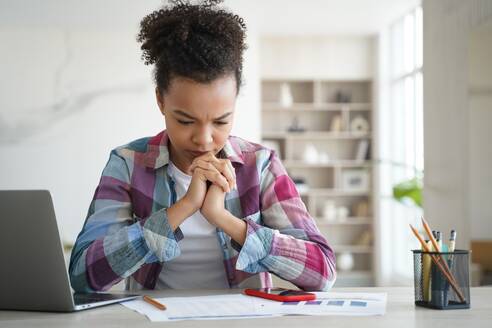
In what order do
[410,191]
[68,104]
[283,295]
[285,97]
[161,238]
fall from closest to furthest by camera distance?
[283,295] < [161,238] < [410,191] < [68,104] < [285,97]

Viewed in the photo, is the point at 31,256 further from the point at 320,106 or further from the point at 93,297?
the point at 320,106

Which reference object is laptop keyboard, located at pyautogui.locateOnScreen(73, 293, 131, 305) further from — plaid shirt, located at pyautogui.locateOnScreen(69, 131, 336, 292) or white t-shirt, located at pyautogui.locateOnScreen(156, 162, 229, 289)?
white t-shirt, located at pyautogui.locateOnScreen(156, 162, 229, 289)

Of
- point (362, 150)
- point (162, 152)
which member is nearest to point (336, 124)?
point (362, 150)

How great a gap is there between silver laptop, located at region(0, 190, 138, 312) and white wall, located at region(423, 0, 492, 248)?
3571 mm

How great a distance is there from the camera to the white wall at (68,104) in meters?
7.74

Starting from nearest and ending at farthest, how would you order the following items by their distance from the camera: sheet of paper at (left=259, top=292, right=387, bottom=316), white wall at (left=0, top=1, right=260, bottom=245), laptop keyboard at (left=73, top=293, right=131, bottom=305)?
1. sheet of paper at (left=259, top=292, right=387, bottom=316)
2. laptop keyboard at (left=73, top=293, right=131, bottom=305)
3. white wall at (left=0, top=1, right=260, bottom=245)

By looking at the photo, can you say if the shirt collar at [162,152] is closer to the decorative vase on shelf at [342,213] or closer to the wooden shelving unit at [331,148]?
the wooden shelving unit at [331,148]

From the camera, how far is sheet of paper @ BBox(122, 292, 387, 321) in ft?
4.53

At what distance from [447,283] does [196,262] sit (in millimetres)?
653

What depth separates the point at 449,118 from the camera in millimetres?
5043

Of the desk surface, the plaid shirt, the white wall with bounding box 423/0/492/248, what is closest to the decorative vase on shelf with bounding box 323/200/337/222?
the white wall with bounding box 423/0/492/248

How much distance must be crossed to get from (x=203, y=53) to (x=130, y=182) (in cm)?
37

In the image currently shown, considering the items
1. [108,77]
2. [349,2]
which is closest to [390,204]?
[349,2]

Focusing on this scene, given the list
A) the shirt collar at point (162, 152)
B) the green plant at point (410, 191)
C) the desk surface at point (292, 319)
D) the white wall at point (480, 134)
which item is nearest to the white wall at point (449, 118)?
the white wall at point (480, 134)
